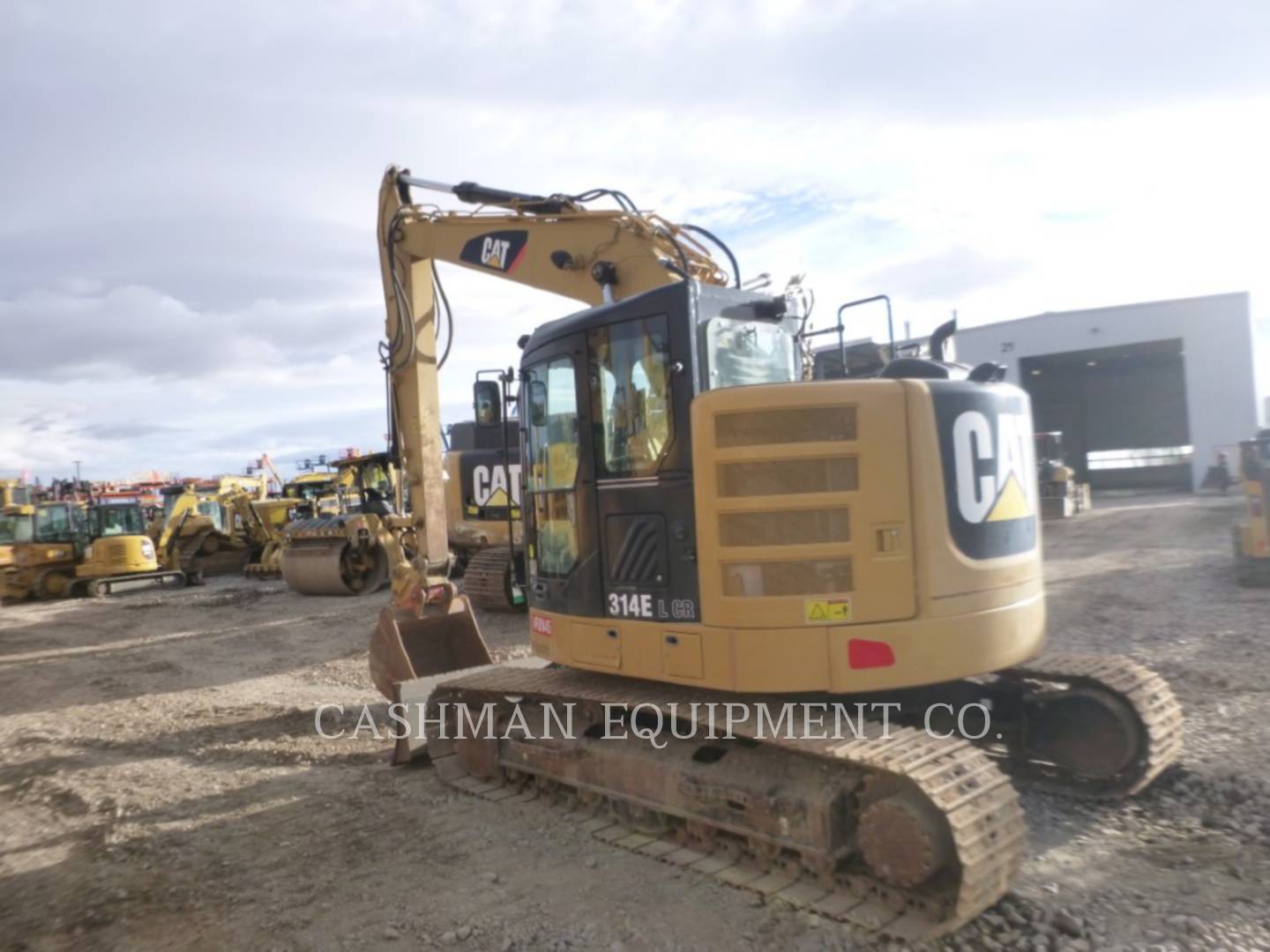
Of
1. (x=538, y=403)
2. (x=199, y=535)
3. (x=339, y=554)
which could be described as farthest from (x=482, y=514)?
(x=199, y=535)

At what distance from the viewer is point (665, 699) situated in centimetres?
489

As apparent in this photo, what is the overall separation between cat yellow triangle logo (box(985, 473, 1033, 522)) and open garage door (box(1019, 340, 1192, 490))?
3077 cm

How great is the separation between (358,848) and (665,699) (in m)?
1.83

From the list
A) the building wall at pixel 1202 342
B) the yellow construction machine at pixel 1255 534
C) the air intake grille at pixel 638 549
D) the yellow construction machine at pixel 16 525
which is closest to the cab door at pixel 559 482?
the air intake grille at pixel 638 549

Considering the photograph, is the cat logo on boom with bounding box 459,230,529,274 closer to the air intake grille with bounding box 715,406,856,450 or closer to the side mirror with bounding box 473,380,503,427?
the side mirror with bounding box 473,380,503,427

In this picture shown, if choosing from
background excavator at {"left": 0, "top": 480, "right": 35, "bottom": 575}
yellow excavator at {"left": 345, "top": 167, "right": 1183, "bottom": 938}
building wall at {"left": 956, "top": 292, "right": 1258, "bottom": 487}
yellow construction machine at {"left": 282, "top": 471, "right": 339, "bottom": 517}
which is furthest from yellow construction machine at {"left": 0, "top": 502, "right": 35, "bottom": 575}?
building wall at {"left": 956, "top": 292, "right": 1258, "bottom": 487}

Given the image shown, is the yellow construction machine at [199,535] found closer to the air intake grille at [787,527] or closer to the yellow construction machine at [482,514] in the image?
the yellow construction machine at [482,514]

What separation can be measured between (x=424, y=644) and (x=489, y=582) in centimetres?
533

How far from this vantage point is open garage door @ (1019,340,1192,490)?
112 feet

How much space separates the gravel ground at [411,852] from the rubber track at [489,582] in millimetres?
3580

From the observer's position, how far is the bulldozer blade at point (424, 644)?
7.02m

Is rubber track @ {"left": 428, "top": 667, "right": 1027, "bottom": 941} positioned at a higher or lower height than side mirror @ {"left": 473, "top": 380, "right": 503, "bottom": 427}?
lower

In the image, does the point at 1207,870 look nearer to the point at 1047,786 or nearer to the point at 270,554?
the point at 1047,786

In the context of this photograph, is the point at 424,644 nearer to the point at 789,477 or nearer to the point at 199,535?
the point at 789,477
